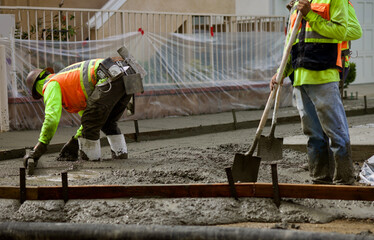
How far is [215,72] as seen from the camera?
14.4 m

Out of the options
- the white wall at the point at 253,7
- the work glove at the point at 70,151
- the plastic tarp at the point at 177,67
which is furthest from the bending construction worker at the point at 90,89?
the white wall at the point at 253,7

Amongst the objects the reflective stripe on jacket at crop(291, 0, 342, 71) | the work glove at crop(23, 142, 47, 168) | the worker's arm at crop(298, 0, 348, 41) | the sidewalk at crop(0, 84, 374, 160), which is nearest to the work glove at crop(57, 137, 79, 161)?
the work glove at crop(23, 142, 47, 168)

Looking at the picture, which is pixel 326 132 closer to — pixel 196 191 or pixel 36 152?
pixel 196 191

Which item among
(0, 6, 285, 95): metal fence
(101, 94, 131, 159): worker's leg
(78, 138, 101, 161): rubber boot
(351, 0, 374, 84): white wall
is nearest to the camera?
(78, 138, 101, 161): rubber boot

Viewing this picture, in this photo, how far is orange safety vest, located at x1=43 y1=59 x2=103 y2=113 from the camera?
7764 mm

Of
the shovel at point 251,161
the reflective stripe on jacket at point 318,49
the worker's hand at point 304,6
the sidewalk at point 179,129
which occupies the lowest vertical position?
the sidewalk at point 179,129

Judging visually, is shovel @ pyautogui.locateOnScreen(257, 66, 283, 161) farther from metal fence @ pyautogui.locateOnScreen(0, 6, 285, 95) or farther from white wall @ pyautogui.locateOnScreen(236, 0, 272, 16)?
white wall @ pyautogui.locateOnScreen(236, 0, 272, 16)

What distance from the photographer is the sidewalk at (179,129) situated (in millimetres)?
9108

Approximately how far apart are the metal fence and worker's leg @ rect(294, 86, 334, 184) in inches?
276

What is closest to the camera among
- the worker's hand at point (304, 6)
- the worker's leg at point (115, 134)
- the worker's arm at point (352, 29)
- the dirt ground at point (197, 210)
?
the dirt ground at point (197, 210)

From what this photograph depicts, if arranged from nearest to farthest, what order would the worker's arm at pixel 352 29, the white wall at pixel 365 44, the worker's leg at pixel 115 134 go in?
the worker's arm at pixel 352 29 → the worker's leg at pixel 115 134 → the white wall at pixel 365 44

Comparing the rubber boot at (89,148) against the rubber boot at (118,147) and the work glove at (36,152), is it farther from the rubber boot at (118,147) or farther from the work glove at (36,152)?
the work glove at (36,152)

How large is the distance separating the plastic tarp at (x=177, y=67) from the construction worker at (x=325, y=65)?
22.9ft

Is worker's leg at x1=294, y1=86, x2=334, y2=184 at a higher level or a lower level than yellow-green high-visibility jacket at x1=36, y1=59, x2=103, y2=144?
lower
